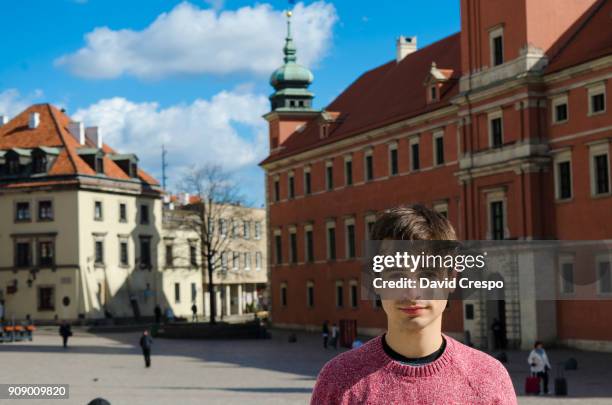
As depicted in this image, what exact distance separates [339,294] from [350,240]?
3.15 m

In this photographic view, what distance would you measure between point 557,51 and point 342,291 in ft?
73.9

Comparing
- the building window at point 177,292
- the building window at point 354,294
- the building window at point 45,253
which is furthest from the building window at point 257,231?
the building window at point 354,294

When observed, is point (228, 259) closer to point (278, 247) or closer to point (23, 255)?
point (23, 255)

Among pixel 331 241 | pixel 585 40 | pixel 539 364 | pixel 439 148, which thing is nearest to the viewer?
pixel 539 364

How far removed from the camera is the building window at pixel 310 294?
71500 mm

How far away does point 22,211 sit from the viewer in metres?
81.8

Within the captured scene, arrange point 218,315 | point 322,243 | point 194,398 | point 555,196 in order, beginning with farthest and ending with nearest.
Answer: point 218,315 < point 322,243 < point 555,196 < point 194,398

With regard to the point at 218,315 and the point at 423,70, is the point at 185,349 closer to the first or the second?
the point at 423,70

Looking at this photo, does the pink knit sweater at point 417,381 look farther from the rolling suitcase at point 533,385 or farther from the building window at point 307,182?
the building window at point 307,182

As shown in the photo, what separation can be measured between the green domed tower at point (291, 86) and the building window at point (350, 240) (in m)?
14.0

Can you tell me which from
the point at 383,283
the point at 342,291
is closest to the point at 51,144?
the point at 342,291

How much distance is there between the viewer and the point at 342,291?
67.2m

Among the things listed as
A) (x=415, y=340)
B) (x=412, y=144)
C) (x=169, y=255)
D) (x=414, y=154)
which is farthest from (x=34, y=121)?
(x=415, y=340)

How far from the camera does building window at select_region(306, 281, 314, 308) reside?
71.5m
